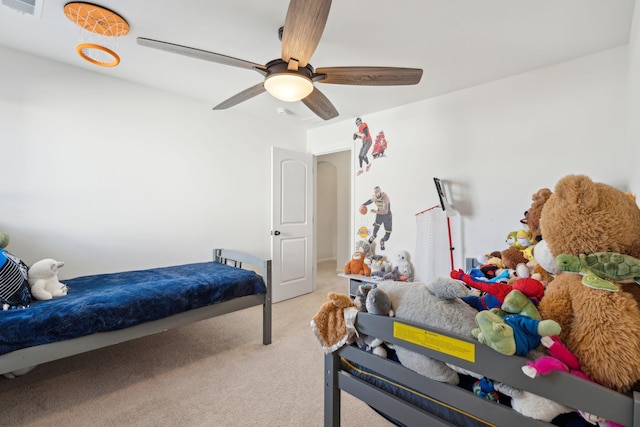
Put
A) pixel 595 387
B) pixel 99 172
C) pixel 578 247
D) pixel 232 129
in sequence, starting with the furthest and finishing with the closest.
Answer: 1. pixel 232 129
2. pixel 99 172
3. pixel 578 247
4. pixel 595 387

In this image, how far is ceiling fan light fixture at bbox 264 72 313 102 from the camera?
169 cm

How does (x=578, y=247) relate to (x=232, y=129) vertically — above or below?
below

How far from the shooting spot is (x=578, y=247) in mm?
847

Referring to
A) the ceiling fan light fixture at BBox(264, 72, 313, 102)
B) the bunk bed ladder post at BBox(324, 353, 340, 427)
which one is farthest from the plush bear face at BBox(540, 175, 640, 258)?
the ceiling fan light fixture at BBox(264, 72, 313, 102)

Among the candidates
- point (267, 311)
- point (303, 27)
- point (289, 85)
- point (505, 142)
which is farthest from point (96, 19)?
point (505, 142)

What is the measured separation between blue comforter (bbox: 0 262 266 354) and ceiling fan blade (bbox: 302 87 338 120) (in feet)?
4.91

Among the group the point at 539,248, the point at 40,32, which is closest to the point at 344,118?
the point at 40,32

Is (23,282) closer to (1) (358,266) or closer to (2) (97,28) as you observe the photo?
(2) (97,28)

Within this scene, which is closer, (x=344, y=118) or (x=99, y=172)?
(x=99, y=172)

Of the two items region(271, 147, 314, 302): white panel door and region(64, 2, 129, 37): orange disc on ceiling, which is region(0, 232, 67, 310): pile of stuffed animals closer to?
region(64, 2, 129, 37): orange disc on ceiling

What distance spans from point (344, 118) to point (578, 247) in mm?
3257

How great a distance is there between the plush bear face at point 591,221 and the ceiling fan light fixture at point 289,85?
1387 mm

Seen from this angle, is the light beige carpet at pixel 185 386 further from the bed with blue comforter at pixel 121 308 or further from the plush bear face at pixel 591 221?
the plush bear face at pixel 591 221

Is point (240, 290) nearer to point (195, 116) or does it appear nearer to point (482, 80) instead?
point (195, 116)
